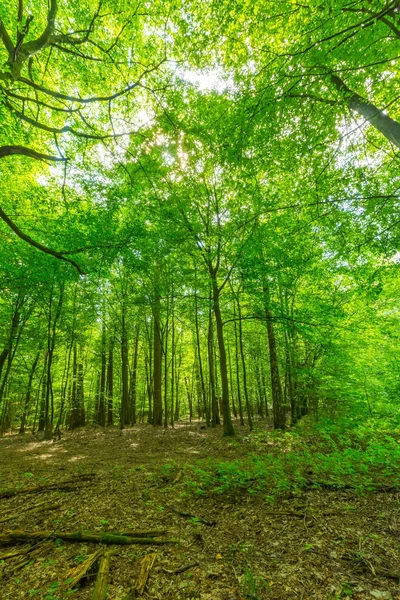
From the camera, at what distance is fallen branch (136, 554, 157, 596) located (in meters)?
2.84

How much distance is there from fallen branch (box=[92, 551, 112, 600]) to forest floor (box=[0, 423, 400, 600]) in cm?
9

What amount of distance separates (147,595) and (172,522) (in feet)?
4.79

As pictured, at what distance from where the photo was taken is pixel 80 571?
307cm

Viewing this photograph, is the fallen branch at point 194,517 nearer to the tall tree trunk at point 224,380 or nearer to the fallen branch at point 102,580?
the fallen branch at point 102,580

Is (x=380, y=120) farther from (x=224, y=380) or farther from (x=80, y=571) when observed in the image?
(x=224, y=380)

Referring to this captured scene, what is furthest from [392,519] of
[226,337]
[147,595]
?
[226,337]

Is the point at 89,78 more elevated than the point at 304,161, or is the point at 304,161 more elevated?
the point at 89,78

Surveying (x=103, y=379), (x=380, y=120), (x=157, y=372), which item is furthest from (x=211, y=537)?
(x=103, y=379)

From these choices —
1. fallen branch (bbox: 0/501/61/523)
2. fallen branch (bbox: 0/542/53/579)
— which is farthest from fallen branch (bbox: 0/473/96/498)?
fallen branch (bbox: 0/542/53/579)

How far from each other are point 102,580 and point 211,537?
5.08 feet

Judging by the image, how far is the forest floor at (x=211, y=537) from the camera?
9.35 feet

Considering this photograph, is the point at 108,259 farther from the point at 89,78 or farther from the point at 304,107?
the point at 304,107

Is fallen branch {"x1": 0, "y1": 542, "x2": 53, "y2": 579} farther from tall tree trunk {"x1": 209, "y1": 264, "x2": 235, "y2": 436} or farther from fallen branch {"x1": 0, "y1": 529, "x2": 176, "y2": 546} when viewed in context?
tall tree trunk {"x1": 209, "y1": 264, "x2": 235, "y2": 436}

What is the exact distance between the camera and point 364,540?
3.56 metres
